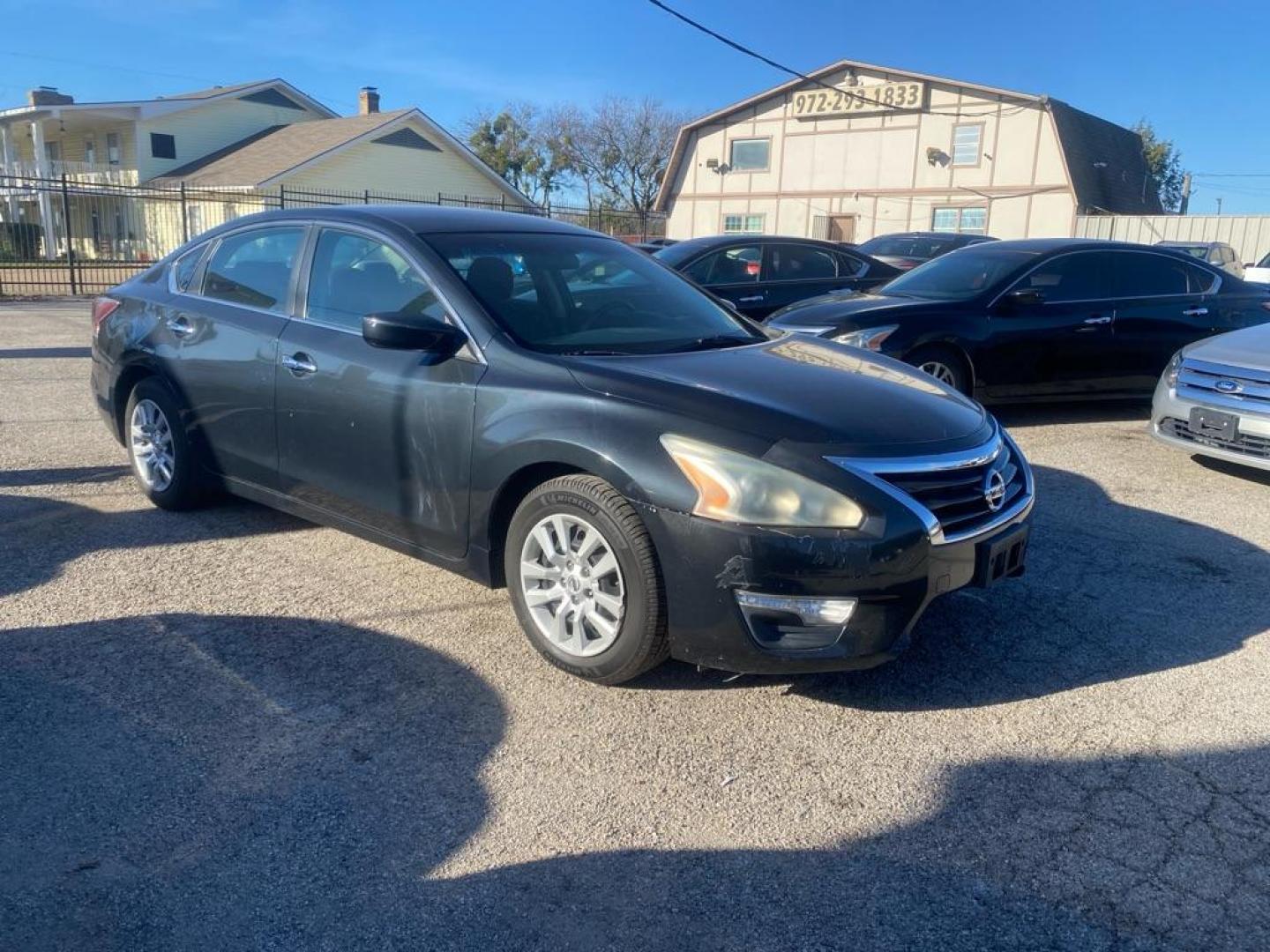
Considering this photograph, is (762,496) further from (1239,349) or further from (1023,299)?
(1023,299)

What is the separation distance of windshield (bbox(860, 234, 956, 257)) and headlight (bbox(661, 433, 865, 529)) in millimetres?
15175

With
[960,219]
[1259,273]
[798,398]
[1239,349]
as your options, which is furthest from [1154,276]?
[960,219]

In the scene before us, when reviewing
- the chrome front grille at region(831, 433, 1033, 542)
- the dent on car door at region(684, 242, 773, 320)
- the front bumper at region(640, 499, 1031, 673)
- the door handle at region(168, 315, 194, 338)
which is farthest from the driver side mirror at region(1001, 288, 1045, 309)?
the door handle at region(168, 315, 194, 338)

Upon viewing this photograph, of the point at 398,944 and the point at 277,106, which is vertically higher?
the point at 277,106

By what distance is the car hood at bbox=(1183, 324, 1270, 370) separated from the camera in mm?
6449

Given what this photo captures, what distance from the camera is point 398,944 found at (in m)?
2.37

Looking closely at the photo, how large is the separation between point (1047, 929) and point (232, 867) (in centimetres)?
202

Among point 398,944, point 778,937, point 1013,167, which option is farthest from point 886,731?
point 1013,167

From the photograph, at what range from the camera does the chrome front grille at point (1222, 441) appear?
20.6 feet

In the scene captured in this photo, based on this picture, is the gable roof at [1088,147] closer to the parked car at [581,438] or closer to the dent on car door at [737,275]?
the dent on car door at [737,275]

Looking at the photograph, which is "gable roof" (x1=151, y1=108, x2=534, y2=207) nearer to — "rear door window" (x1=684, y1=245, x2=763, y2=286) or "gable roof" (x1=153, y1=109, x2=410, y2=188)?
"gable roof" (x1=153, y1=109, x2=410, y2=188)

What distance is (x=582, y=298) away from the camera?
4.43 m

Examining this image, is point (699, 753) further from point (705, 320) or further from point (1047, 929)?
point (705, 320)

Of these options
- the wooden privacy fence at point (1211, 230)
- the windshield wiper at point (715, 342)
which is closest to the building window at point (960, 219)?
the wooden privacy fence at point (1211, 230)
